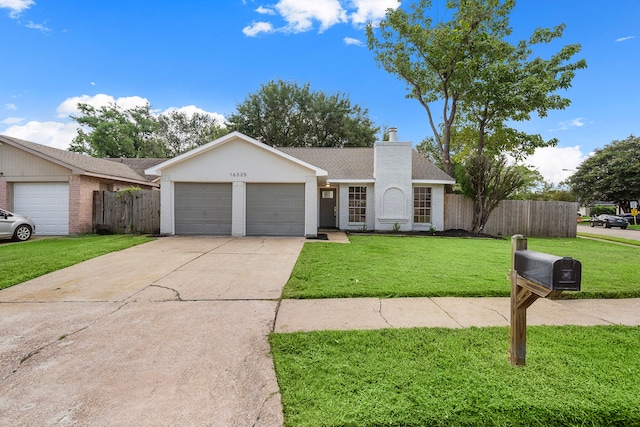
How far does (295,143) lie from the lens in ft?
96.3

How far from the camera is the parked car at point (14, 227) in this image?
419 inches

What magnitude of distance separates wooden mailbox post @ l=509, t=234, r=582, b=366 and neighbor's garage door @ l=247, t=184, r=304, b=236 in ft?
33.8

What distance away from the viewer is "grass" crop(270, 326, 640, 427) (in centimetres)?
204

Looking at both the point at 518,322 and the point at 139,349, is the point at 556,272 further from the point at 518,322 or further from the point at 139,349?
the point at 139,349

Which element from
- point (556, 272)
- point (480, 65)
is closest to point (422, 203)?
point (480, 65)

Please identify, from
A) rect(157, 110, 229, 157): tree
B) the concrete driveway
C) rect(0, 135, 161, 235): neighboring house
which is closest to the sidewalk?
the concrete driveway

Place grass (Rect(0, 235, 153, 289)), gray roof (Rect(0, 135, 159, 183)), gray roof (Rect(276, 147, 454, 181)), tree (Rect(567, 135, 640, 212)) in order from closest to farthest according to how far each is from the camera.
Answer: grass (Rect(0, 235, 153, 289)) → gray roof (Rect(0, 135, 159, 183)) → gray roof (Rect(276, 147, 454, 181)) → tree (Rect(567, 135, 640, 212))

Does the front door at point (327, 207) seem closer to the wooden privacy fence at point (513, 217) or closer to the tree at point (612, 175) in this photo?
the wooden privacy fence at point (513, 217)

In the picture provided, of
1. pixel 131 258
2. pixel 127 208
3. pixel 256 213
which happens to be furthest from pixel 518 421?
pixel 127 208

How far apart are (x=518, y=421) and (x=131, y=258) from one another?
8.53 m

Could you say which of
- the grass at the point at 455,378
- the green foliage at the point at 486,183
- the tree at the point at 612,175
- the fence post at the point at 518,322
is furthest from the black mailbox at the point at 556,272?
the tree at the point at 612,175

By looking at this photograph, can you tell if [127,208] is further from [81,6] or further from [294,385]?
[294,385]

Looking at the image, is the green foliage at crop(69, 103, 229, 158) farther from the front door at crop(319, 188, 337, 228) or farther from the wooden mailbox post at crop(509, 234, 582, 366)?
the wooden mailbox post at crop(509, 234, 582, 366)

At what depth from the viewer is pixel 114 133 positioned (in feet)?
99.3
